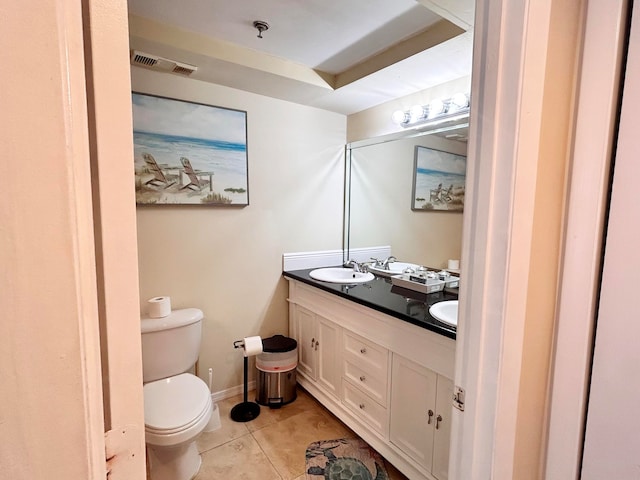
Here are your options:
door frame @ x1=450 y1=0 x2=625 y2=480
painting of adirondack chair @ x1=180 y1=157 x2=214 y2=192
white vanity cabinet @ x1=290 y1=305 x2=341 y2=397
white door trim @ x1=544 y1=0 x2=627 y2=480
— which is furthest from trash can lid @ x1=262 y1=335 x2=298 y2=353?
white door trim @ x1=544 y1=0 x2=627 y2=480

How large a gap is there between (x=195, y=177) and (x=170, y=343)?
104 cm

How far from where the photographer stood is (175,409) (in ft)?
5.21

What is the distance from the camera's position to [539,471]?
0.90 m

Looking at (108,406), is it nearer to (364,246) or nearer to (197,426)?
(197,426)

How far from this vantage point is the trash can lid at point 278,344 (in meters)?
2.27

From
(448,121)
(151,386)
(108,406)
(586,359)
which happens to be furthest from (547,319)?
(151,386)

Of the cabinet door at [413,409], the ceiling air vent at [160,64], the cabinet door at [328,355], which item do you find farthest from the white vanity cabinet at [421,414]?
the ceiling air vent at [160,64]

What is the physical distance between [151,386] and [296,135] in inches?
76.0

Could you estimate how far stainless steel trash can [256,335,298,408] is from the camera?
7.36ft

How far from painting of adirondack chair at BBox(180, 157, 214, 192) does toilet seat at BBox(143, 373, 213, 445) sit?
1159 mm

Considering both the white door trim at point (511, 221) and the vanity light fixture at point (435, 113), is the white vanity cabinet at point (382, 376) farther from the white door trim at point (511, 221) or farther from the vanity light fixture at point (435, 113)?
the vanity light fixture at point (435, 113)

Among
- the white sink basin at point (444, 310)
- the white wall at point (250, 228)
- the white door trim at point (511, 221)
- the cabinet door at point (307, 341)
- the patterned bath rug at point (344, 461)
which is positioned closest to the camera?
the white door trim at point (511, 221)

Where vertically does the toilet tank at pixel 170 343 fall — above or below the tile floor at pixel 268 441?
above

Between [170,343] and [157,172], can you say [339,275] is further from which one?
[157,172]
